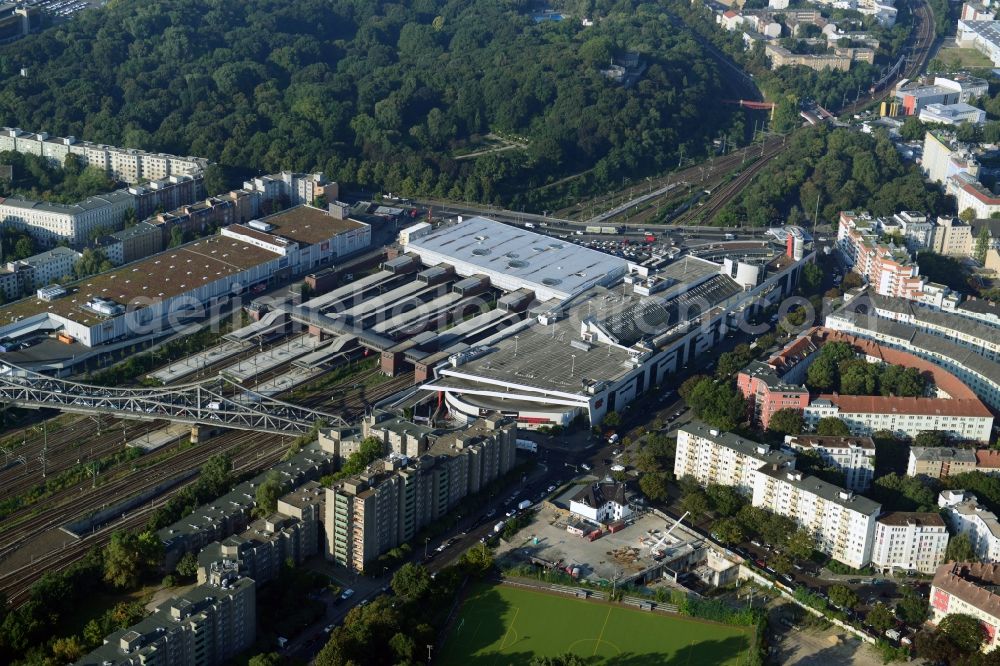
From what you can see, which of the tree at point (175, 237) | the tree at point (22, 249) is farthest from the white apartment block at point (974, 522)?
the tree at point (22, 249)

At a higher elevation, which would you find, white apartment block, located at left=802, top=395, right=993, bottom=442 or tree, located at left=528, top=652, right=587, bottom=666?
white apartment block, located at left=802, top=395, right=993, bottom=442

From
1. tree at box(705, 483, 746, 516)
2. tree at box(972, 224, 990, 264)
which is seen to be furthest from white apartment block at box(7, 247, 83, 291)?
tree at box(972, 224, 990, 264)

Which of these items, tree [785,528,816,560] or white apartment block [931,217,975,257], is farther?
white apartment block [931,217,975,257]

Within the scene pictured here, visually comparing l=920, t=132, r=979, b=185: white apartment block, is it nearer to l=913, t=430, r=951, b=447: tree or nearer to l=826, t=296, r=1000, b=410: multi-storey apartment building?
l=826, t=296, r=1000, b=410: multi-storey apartment building

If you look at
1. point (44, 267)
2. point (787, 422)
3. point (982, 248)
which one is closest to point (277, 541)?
point (787, 422)

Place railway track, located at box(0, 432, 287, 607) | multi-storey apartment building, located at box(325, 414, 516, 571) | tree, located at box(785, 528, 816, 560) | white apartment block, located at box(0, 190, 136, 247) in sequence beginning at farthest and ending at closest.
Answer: white apartment block, located at box(0, 190, 136, 247) → tree, located at box(785, 528, 816, 560) → multi-storey apartment building, located at box(325, 414, 516, 571) → railway track, located at box(0, 432, 287, 607)

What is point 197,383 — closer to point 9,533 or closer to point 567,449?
point 9,533

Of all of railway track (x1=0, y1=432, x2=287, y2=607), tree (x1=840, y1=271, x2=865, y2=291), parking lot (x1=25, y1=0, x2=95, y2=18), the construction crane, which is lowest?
railway track (x1=0, y1=432, x2=287, y2=607)
